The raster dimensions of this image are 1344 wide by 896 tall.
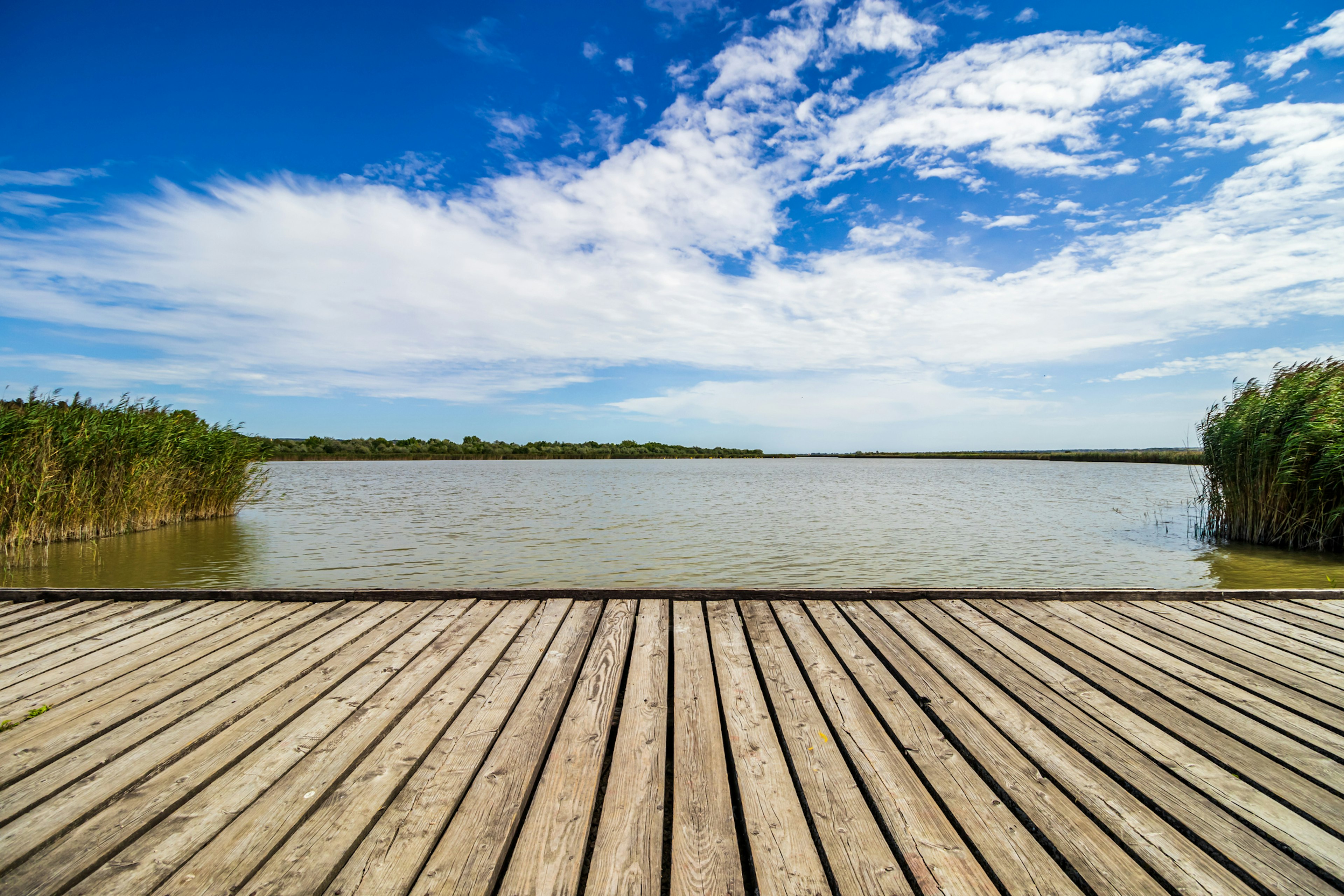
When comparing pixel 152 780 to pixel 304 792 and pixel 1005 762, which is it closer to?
pixel 304 792

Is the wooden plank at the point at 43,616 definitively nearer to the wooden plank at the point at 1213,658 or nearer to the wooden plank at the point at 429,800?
the wooden plank at the point at 429,800

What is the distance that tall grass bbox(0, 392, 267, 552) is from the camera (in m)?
8.80

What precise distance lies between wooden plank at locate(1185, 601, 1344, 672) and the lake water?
2945 millimetres

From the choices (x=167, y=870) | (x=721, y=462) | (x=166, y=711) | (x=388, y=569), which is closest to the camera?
(x=167, y=870)

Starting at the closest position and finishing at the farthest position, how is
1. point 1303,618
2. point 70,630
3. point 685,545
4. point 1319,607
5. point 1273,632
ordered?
point 70,630, point 1273,632, point 1303,618, point 1319,607, point 685,545

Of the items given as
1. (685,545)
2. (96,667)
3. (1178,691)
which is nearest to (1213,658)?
(1178,691)

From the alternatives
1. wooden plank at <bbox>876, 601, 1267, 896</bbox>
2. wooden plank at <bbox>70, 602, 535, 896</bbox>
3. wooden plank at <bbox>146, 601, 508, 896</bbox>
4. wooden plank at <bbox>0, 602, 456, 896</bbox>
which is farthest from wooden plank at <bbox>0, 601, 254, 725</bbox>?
wooden plank at <bbox>876, 601, 1267, 896</bbox>

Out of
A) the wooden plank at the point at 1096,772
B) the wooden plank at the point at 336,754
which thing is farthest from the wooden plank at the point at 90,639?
the wooden plank at the point at 1096,772

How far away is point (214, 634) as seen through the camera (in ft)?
12.1

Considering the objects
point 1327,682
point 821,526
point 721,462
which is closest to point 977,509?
point 821,526

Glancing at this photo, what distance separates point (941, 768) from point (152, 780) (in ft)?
8.91

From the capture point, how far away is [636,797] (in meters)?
2.01

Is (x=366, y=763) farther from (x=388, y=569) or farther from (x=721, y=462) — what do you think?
(x=721, y=462)

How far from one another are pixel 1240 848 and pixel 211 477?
17.4m
